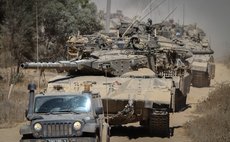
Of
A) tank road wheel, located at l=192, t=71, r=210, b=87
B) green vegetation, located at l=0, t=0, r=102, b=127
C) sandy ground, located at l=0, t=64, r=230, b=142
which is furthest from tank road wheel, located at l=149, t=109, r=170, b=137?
tank road wheel, located at l=192, t=71, r=210, b=87

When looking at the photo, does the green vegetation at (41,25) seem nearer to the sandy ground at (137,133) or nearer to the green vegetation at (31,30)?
the green vegetation at (31,30)

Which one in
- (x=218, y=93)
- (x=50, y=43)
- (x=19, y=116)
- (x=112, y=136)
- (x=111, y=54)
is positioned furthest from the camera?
(x=50, y=43)

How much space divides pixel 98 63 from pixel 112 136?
2.10 meters

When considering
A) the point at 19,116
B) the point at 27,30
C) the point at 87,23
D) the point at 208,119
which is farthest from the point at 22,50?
the point at 208,119

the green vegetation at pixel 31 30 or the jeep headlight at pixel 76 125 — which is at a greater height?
the green vegetation at pixel 31 30

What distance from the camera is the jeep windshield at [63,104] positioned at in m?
11.0

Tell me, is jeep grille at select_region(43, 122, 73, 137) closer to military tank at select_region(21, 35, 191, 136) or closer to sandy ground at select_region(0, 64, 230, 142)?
military tank at select_region(21, 35, 191, 136)

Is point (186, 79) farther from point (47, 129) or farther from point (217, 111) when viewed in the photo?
point (47, 129)

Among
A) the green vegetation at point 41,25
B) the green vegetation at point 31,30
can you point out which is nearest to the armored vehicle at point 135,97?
the green vegetation at point 31,30

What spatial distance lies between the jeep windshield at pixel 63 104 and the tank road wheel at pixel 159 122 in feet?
12.6

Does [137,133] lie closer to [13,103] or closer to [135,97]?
[135,97]

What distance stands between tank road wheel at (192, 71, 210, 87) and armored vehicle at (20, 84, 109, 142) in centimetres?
1844

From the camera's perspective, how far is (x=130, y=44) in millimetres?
18328

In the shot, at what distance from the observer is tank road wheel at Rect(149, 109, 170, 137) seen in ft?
47.9
